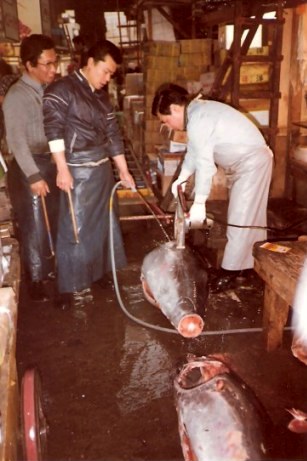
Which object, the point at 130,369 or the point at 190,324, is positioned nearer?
the point at 190,324

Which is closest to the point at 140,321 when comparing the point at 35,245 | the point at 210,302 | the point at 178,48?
the point at 210,302

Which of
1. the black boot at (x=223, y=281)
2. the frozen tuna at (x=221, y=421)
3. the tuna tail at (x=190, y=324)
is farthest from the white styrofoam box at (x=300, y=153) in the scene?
the frozen tuna at (x=221, y=421)

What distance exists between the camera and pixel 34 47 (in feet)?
18.7

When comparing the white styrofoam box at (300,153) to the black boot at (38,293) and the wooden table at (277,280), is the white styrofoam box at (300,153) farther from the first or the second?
the black boot at (38,293)

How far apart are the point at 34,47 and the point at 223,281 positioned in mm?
4070

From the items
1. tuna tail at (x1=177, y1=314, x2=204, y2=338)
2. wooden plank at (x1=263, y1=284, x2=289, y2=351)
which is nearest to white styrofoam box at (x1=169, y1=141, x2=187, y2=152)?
wooden plank at (x1=263, y1=284, x2=289, y2=351)

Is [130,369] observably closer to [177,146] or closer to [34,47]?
[34,47]

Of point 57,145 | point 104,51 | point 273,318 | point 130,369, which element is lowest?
point 130,369

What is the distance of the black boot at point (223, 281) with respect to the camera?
6449 millimetres

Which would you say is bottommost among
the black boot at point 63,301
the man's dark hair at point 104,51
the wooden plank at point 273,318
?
the black boot at point 63,301

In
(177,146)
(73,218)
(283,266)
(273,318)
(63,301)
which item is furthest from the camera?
(177,146)

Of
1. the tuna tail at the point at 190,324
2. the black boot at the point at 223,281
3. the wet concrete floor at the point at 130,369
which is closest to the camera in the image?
the tuna tail at the point at 190,324

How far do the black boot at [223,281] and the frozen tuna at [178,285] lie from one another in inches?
88.3

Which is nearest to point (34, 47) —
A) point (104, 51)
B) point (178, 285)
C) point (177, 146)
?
point (104, 51)
